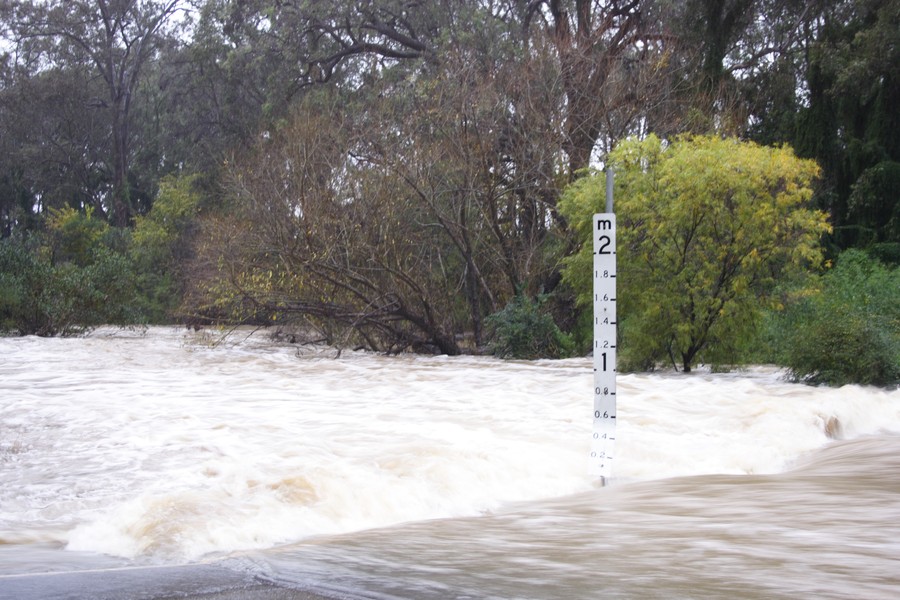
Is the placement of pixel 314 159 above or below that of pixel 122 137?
below

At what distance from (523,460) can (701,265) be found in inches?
384

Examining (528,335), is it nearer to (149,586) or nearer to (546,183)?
(546,183)

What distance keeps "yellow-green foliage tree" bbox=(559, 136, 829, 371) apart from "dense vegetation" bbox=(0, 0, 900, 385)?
46 millimetres

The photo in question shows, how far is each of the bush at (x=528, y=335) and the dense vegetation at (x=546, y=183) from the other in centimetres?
5

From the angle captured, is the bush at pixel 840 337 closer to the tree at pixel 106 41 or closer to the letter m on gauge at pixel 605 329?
the letter m on gauge at pixel 605 329

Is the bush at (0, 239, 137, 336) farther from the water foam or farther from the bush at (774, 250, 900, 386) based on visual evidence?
the bush at (774, 250, 900, 386)

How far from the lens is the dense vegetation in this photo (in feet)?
58.9

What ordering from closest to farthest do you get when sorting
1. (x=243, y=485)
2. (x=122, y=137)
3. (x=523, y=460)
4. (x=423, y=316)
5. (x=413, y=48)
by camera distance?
1. (x=243, y=485)
2. (x=523, y=460)
3. (x=423, y=316)
4. (x=413, y=48)
5. (x=122, y=137)

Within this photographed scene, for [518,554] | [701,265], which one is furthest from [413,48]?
[518,554]

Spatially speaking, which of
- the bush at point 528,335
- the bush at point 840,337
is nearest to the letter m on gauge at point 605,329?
the bush at point 840,337

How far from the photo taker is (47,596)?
14.5ft

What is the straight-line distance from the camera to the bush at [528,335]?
893 inches

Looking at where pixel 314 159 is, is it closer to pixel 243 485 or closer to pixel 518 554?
pixel 243 485

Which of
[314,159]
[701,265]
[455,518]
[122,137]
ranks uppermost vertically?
[122,137]
